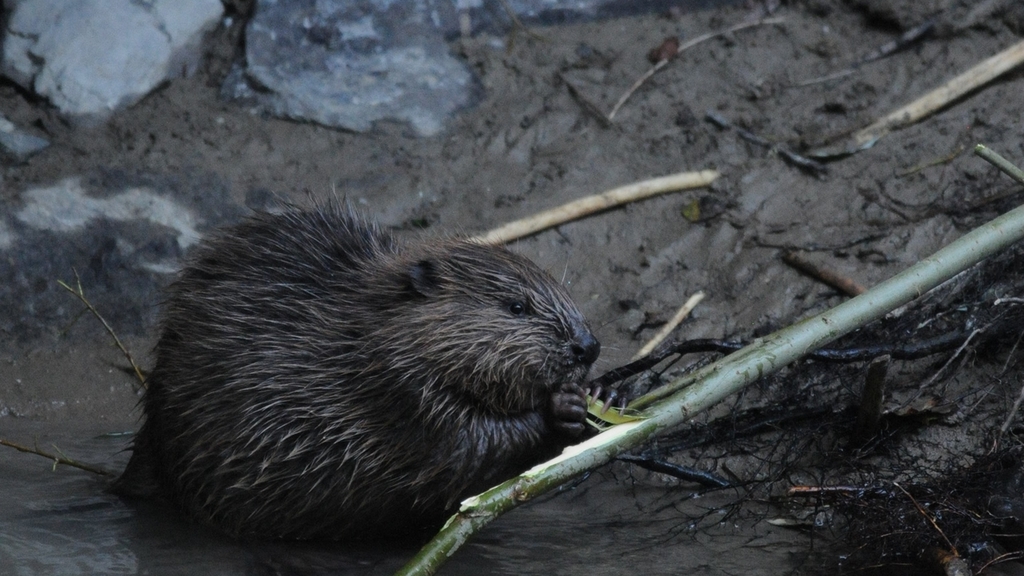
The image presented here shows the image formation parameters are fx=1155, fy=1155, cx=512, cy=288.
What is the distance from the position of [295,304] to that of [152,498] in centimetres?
81

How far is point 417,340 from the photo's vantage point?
317cm

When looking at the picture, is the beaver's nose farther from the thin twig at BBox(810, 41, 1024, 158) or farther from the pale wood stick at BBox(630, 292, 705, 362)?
the thin twig at BBox(810, 41, 1024, 158)

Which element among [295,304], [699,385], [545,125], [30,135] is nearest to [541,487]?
[699,385]

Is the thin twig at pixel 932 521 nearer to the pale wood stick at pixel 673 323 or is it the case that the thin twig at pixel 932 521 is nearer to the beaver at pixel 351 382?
the beaver at pixel 351 382

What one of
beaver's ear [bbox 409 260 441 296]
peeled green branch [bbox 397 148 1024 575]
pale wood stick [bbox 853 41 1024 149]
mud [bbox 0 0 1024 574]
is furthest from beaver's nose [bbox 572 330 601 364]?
pale wood stick [bbox 853 41 1024 149]

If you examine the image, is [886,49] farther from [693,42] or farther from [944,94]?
[693,42]

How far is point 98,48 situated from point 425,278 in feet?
9.37

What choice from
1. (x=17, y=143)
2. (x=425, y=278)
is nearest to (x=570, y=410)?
(x=425, y=278)

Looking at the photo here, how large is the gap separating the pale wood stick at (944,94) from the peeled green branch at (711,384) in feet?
6.00

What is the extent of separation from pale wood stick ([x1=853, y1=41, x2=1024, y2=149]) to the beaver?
7.11 feet

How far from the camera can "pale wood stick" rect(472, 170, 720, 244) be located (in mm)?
4855

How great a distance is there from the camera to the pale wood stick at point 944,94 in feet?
15.8

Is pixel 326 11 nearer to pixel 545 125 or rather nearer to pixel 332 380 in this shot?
pixel 545 125

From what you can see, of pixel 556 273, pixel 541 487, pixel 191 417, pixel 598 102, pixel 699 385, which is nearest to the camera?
pixel 541 487
